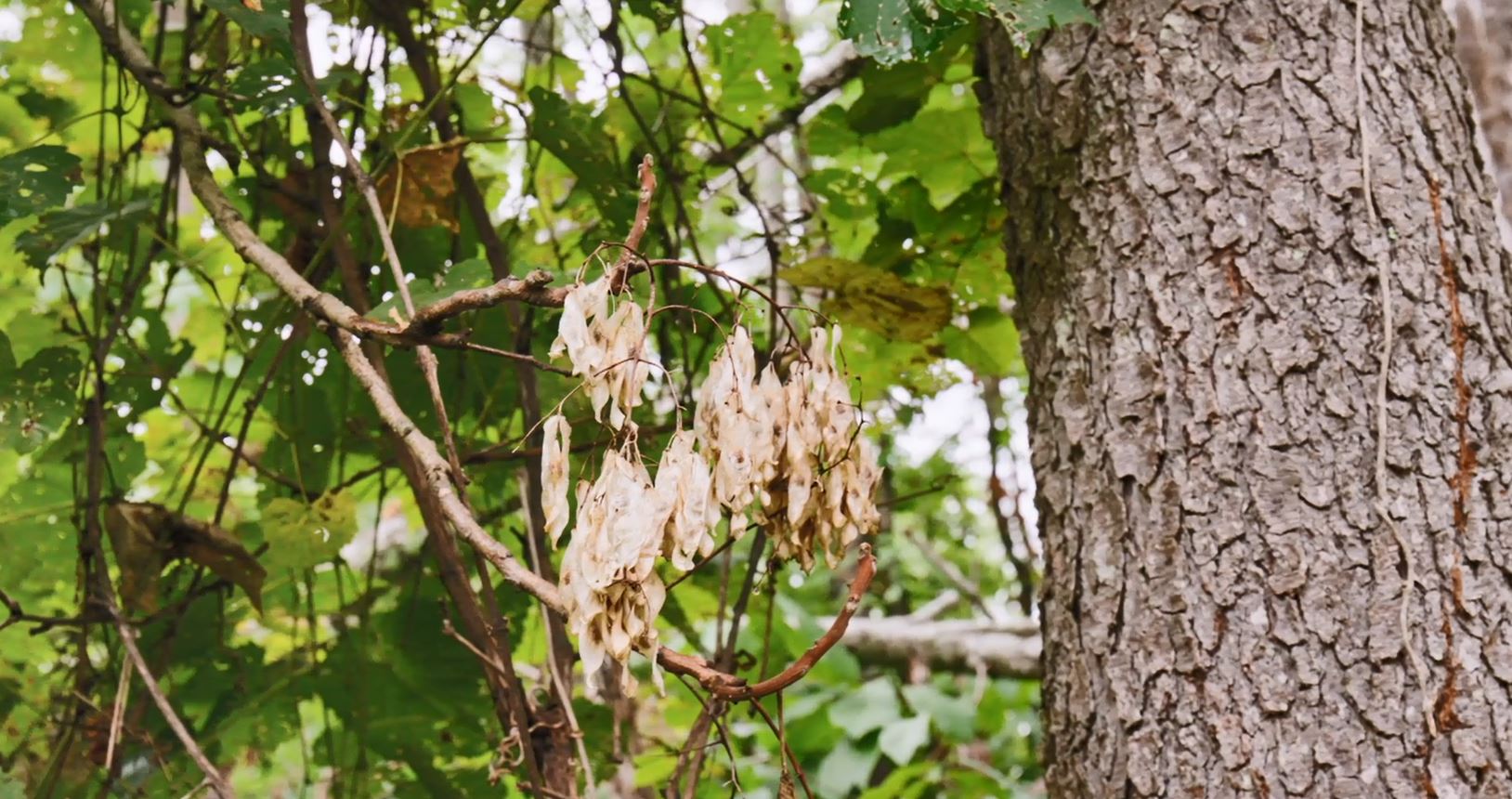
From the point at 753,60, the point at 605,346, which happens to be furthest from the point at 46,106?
the point at 605,346

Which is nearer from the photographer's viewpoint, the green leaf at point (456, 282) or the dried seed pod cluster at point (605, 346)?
the dried seed pod cluster at point (605, 346)

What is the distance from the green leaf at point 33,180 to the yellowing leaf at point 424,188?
0.37 metres

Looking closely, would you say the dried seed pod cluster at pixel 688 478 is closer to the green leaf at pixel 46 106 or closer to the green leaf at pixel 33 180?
the green leaf at pixel 33 180

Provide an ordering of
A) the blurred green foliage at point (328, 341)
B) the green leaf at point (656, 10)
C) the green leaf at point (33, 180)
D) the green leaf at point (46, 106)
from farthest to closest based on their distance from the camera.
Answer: the green leaf at point (46, 106) → the green leaf at point (656, 10) → the blurred green foliage at point (328, 341) → the green leaf at point (33, 180)

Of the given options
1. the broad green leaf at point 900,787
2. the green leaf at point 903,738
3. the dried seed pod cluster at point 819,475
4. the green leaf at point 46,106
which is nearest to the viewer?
the dried seed pod cluster at point 819,475

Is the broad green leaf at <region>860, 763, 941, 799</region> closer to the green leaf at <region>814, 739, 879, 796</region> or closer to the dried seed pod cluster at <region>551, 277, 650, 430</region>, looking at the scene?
the green leaf at <region>814, 739, 879, 796</region>

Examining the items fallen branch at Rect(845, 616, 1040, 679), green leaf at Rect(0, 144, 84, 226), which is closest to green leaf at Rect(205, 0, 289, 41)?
green leaf at Rect(0, 144, 84, 226)

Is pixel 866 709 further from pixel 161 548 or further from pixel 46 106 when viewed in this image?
pixel 46 106

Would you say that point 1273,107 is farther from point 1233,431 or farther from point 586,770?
point 586,770

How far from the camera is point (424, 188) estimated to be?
5.31 feet

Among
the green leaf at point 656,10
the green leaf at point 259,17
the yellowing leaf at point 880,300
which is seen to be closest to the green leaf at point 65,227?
the green leaf at point 259,17

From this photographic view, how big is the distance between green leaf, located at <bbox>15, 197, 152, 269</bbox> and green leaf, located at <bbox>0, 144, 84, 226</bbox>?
7 cm

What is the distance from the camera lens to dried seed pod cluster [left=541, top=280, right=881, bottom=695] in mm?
742

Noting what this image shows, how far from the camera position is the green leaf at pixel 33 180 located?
1.31m
